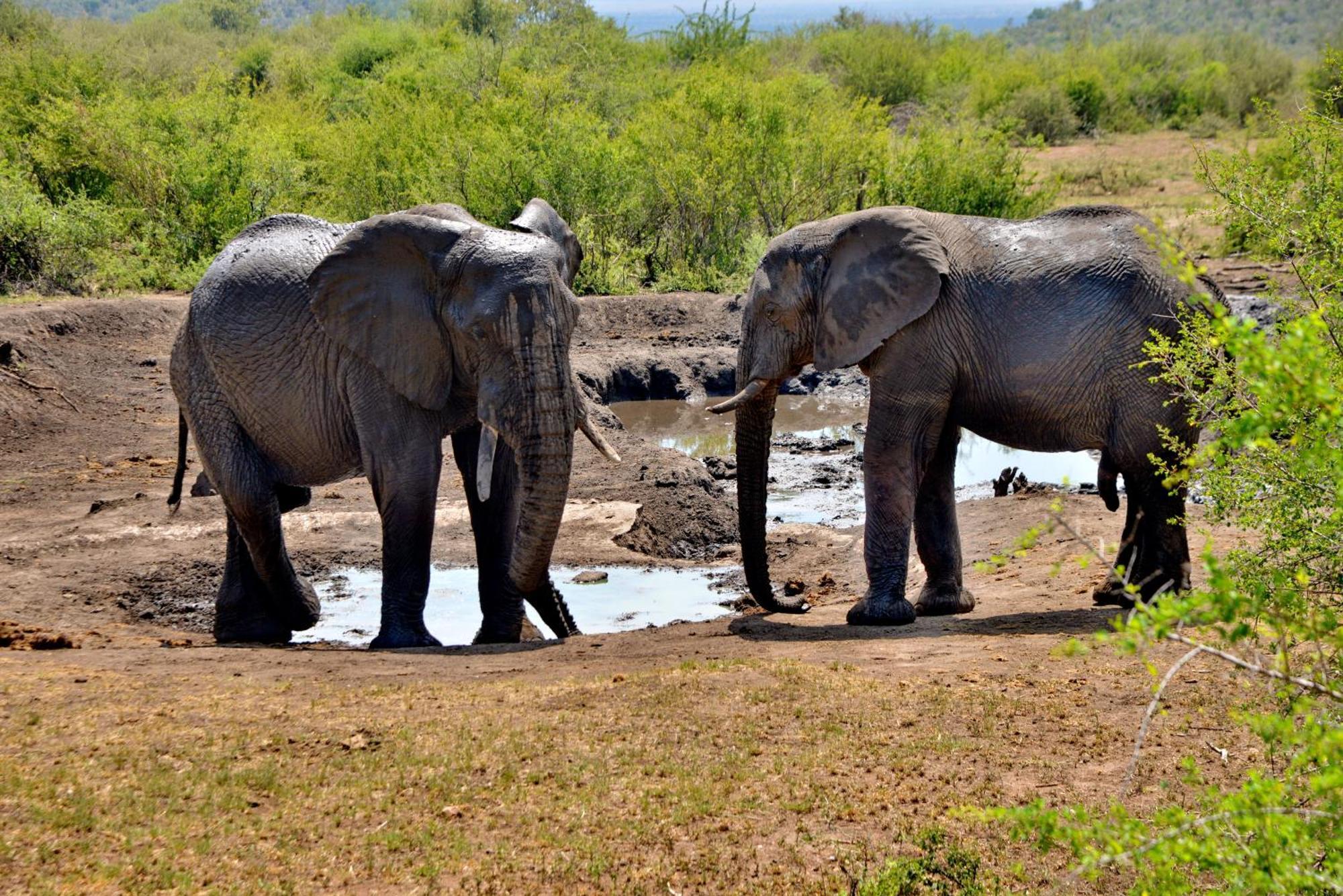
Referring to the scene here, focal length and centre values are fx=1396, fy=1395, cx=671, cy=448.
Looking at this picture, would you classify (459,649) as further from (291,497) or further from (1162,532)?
(1162,532)

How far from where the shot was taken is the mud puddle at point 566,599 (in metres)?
11.1

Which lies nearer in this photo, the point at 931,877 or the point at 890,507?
the point at 931,877

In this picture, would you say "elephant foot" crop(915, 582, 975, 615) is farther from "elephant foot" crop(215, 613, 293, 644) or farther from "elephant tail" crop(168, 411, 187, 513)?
"elephant tail" crop(168, 411, 187, 513)

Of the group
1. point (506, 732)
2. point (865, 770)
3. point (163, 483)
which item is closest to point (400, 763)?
point (506, 732)

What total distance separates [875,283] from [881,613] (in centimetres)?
220

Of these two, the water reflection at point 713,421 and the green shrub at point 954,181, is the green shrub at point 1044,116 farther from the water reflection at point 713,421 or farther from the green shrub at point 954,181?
the water reflection at point 713,421

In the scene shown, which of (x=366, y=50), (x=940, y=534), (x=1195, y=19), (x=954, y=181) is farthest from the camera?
(x=1195, y=19)

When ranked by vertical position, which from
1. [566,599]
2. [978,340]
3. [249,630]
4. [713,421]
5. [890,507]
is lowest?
[713,421]

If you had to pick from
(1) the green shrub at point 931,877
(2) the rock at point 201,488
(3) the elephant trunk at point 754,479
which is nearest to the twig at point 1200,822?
(1) the green shrub at point 931,877

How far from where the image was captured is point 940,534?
10016 mm

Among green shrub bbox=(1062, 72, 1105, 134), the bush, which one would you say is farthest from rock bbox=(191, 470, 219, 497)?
green shrub bbox=(1062, 72, 1105, 134)

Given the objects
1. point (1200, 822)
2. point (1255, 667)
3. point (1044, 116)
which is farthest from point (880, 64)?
point (1200, 822)

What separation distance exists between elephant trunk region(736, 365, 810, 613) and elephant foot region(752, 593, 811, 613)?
0.01 metres

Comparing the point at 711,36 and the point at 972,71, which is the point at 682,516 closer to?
A: the point at 711,36
